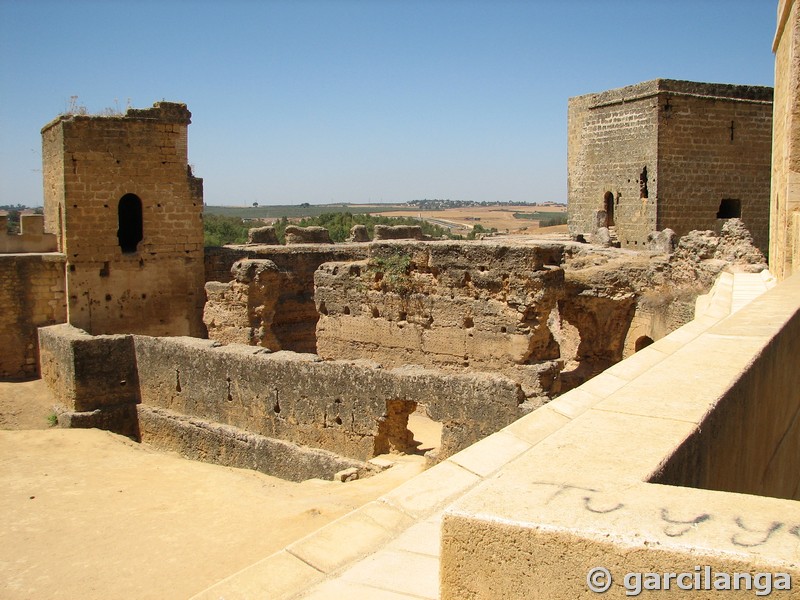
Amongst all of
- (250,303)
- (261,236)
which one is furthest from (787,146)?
(261,236)

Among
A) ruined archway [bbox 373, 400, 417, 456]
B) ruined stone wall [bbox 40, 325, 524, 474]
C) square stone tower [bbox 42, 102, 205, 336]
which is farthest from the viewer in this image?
square stone tower [bbox 42, 102, 205, 336]

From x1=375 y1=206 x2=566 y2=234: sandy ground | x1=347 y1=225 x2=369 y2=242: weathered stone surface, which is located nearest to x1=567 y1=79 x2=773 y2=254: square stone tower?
x1=347 y1=225 x2=369 y2=242: weathered stone surface

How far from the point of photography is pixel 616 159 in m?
21.8

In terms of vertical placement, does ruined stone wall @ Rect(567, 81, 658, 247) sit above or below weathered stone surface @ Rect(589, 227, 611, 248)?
above

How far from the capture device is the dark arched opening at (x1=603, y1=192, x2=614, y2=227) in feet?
73.4

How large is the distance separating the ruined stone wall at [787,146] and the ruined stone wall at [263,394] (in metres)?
3.66

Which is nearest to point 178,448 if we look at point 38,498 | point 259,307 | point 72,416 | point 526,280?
point 72,416

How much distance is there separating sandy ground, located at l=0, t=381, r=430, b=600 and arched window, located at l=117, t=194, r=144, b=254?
7.74 meters

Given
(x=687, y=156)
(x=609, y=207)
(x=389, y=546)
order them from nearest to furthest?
(x=389, y=546) → (x=687, y=156) → (x=609, y=207)

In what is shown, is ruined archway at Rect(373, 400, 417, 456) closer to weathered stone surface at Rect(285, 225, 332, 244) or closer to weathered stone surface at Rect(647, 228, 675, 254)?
weathered stone surface at Rect(647, 228, 675, 254)

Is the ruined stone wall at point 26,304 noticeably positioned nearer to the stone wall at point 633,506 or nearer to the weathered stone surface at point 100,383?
the weathered stone surface at point 100,383

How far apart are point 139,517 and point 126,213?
1153 centimetres

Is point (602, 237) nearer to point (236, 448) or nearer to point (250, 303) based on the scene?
point (250, 303)

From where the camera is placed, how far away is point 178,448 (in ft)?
36.5
